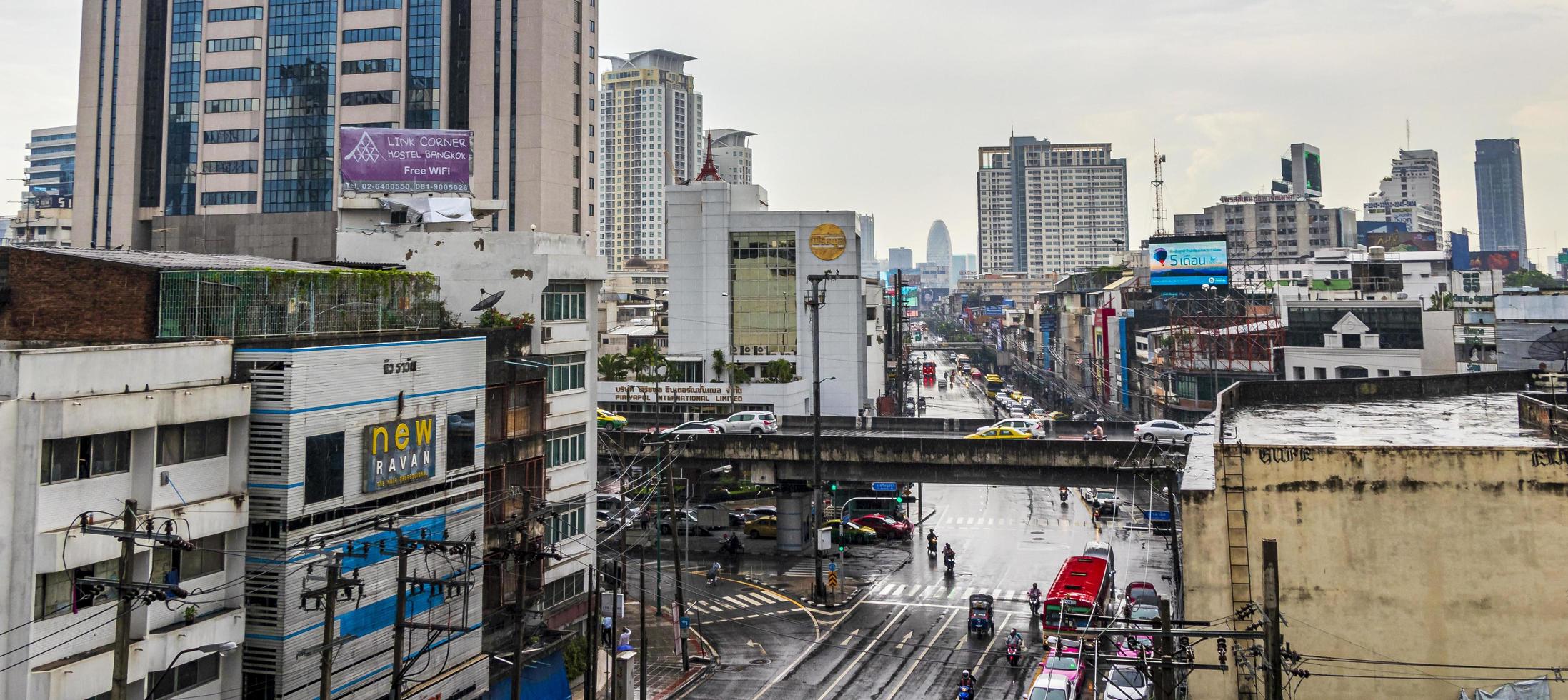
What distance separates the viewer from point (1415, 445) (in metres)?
20.8

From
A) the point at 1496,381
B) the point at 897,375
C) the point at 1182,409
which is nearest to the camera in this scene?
the point at 1496,381

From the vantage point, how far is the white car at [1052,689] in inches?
1177

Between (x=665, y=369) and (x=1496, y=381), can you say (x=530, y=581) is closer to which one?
(x=1496, y=381)

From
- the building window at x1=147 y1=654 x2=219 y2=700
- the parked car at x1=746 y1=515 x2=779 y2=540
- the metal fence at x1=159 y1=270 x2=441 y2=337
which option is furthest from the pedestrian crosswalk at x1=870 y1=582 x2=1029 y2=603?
the building window at x1=147 y1=654 x2=219 y2=700

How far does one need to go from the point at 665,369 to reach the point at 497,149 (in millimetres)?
28991

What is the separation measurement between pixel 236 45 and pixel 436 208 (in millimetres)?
66367

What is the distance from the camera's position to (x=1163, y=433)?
5091 centimetres

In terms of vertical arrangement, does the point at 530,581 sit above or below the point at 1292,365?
below

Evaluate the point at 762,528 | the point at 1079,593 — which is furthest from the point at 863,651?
the point at 762,528

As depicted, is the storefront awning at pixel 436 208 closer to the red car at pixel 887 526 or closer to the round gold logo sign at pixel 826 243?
the red car at pixel 887 526

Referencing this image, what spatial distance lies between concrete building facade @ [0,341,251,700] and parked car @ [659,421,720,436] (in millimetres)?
29716

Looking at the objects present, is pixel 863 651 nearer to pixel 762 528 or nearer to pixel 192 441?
pixel 762 528

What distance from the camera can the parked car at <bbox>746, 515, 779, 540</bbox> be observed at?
62.1 m

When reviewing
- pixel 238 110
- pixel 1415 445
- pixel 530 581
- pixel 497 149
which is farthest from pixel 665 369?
pixel 1415 445
